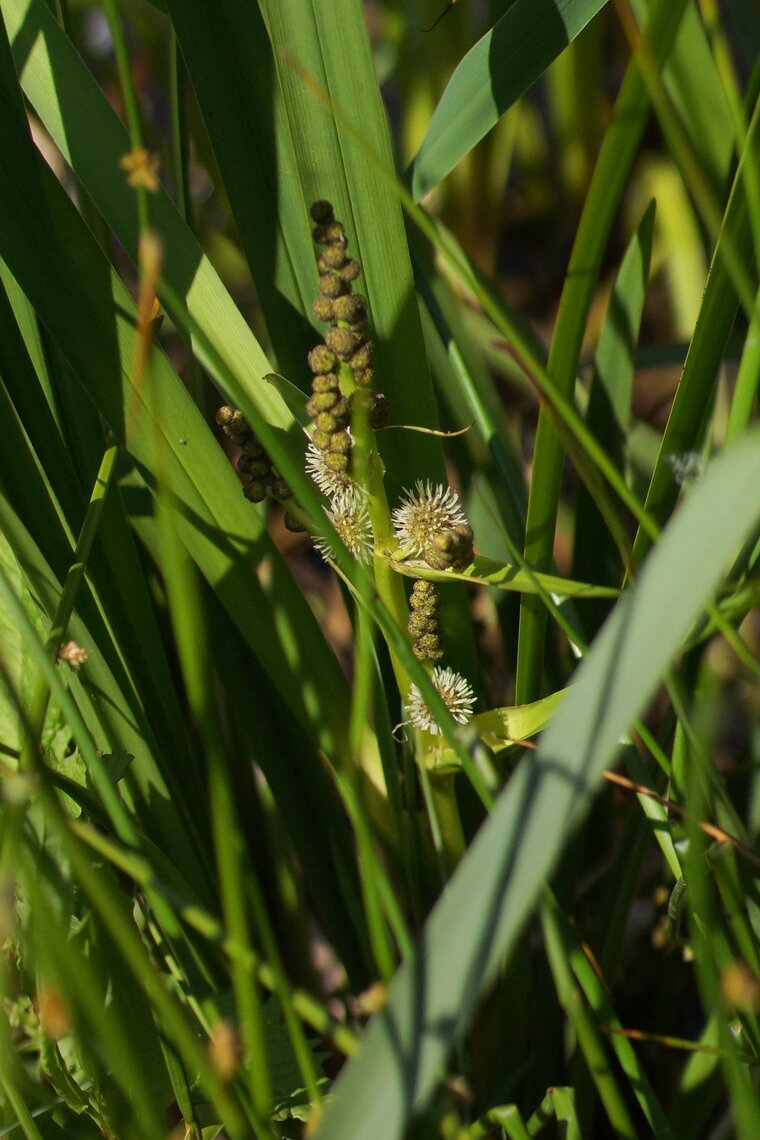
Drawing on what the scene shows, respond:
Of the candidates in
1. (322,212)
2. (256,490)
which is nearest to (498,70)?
(322,212)

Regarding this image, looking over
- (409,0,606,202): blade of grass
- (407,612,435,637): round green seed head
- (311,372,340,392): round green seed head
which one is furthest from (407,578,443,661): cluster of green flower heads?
(409,0,606,202): blade of grass

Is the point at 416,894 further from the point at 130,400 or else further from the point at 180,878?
the point at 130,400

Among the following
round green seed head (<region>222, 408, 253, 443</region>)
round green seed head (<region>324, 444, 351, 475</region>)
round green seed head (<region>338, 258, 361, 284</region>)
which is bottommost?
round green seed head (<region>324, 444, 351, 475</region>)

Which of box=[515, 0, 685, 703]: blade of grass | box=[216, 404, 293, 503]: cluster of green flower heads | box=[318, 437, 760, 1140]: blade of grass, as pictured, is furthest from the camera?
box=[216, 404, 293, 503]: cluster of green flower heads

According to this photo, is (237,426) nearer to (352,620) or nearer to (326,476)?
(326,476)

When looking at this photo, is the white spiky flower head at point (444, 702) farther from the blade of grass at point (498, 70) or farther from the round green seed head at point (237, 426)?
the blade of grass at point (498, 70)

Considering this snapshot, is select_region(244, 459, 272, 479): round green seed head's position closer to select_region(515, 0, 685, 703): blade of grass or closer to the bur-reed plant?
the bur-reed plant

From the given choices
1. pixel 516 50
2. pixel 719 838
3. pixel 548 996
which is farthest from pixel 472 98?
pixel 548 996

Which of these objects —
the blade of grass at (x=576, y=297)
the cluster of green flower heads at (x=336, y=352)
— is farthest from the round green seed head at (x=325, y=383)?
the blade of grass at (x=576, y=297)
